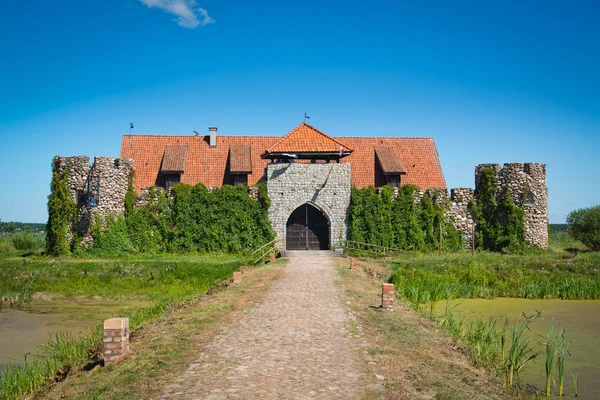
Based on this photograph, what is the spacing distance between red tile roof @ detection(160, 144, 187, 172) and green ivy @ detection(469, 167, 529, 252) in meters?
17.5

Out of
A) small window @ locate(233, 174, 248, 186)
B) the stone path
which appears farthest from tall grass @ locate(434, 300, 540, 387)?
small window @ locate(233, 174, 248, 186)

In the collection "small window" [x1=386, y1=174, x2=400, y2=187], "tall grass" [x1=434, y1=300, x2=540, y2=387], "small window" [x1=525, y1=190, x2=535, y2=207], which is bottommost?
"tall grass" [x1=434, y1=300, x2=540, y2=387]

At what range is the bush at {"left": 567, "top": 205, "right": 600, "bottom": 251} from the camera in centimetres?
2978

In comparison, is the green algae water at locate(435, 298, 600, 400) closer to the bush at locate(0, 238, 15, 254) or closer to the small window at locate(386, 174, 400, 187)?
the small window at locate(386, 174, 400, 187)

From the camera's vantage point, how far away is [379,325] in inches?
443

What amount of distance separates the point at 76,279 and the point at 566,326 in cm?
1888

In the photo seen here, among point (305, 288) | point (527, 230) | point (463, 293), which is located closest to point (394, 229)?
point (527, 230)

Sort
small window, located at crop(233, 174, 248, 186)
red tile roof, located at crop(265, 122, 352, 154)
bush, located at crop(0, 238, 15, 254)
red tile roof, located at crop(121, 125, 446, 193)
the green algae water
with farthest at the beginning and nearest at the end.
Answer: bush, located at crop(0, 238, 15, 254)
red tile roof, located at crop(121, 125, 446, 193)
small window, located at crop(233, 174, 248, 186)
red tile roof, located at crop(265, 122, 352, 154)
the green algae water

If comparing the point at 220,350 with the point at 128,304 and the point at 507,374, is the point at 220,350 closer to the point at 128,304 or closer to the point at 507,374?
the point at 507,374

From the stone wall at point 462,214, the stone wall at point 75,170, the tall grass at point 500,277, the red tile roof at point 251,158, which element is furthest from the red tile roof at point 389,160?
the stone wall at point 75,170

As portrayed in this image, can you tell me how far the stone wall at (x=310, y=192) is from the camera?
28.6 meters

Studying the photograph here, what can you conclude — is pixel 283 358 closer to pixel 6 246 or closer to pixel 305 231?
pixel 305 231

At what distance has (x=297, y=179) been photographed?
28688 millimetres

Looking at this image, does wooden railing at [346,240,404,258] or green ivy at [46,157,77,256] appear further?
wooden railing at [346,240,404,258]
